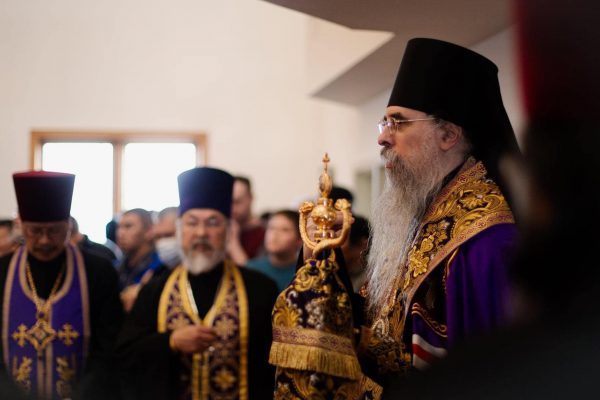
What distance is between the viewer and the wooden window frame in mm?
11258

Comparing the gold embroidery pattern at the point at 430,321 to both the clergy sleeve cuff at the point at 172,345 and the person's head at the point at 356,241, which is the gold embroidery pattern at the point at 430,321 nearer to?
the clergy sleeve cuff at the point at 172,345

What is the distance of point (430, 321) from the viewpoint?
257 centimetres

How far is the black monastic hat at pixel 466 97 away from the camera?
2869 mm

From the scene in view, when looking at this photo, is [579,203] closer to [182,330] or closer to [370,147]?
[182,330]

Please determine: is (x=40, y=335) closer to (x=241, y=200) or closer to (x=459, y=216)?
(x=459, y=216)

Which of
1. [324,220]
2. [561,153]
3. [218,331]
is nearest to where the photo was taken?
[561,153]

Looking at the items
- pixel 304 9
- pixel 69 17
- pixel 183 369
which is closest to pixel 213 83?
pixel 69 17

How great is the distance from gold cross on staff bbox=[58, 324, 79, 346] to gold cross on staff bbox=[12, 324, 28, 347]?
0.57ft

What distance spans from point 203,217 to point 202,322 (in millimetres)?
569

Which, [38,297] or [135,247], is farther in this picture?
[135,247]

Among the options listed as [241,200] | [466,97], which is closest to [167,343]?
[466,97]

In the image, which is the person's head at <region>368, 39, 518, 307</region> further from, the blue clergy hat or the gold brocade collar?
the blue clergy hat

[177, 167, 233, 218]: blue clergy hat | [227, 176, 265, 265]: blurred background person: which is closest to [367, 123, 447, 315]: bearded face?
[177, 167, 233, 218]: blue clergy hat

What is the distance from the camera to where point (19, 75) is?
37.1ft
